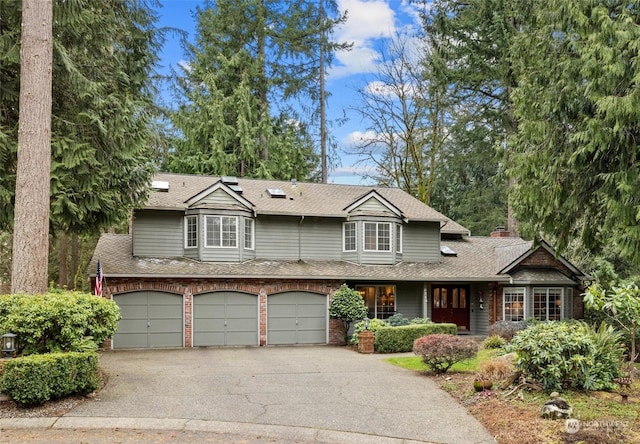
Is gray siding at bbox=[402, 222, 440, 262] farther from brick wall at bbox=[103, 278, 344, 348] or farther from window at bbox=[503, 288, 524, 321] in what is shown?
brick wall at bbox=[103, 278, 344, 348]

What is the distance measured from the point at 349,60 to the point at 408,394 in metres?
25.2

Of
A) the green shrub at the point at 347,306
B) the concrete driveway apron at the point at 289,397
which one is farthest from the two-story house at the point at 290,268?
the concrete driveway apron at the point at 289,397

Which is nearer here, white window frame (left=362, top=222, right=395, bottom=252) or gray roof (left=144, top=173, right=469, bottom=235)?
gray roof (left=144, top=173, right=469, bottom=235)

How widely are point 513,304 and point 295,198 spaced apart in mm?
9042

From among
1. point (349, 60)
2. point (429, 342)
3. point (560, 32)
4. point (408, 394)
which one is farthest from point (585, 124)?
point (349, 60)

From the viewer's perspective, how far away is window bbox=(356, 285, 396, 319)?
1947 cm

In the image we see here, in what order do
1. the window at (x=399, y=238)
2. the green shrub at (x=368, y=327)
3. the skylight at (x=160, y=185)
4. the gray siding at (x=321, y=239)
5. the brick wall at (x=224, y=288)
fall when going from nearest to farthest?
1. the green shrub at (x=368, y=327)
2. the brick wall at (x=224, y=288)
3. the skylight at (x=160, y=185)
4. the gray siding at (x=321, y=239)
5. the window at (x=399, y=238)

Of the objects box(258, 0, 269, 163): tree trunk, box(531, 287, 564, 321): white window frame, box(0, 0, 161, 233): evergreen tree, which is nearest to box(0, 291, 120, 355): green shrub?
box(0, 0, 161, 233): evergreen tree

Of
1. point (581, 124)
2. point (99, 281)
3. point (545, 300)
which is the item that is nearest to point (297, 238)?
point (99, 281)

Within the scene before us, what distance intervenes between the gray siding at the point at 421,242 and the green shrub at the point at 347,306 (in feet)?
11.2

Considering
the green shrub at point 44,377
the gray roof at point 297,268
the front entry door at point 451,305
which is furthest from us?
the front entry door at point 451,305

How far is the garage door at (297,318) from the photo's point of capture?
17828 mm

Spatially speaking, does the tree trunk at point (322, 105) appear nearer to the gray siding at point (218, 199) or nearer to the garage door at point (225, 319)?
the gray siding at point (218, 199)

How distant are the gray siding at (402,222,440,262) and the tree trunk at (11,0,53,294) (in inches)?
530
